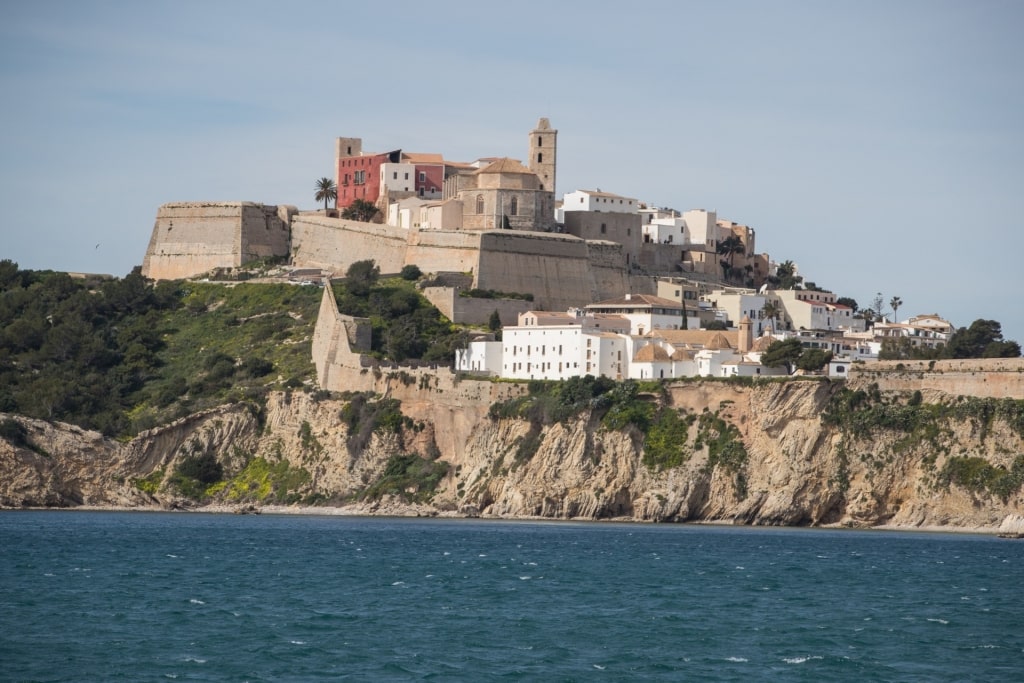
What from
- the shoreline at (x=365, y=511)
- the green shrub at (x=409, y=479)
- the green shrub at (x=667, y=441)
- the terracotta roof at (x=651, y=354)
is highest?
the terracotta roof at (x=651, y=354)

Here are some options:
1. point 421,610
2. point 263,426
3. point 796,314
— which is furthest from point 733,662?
point 796,314

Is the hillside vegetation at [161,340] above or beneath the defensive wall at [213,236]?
beneath

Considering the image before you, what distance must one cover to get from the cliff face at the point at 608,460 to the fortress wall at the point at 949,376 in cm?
50

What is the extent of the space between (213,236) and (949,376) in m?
39.8

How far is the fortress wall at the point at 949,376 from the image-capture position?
62.0m

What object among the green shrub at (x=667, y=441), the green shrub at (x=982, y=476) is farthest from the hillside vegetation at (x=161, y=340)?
the green shrub at (x=982, y=476)

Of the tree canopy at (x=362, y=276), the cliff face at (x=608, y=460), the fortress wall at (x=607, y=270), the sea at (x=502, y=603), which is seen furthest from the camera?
the fortress wall at (x=607, y=270)

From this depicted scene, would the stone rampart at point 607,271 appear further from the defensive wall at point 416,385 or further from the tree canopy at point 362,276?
the defensive wall at point 416,385

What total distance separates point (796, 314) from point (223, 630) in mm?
51702

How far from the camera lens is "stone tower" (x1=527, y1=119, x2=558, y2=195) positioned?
86.2 meters

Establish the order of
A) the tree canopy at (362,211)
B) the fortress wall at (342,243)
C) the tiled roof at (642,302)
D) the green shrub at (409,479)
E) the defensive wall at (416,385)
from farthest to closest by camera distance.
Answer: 1. the tree canopy at (362,211)
2. the fortress wall at (342,243)
3. the tiled roof at (642,302)
4. the defensive wall at (416,385)
5. the green shrub at (409,479)

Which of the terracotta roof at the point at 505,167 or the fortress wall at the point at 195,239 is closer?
the terracotta roof at the point at 505,167

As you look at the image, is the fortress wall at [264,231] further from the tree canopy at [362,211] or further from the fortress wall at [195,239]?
the tree canopy at [362,211]

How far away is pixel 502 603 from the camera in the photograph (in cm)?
4056
